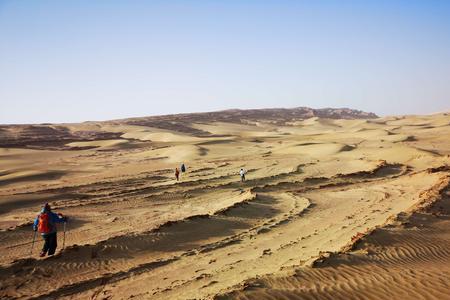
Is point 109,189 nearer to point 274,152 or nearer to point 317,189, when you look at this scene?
point 317,189

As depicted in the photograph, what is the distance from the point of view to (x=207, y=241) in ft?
42.3

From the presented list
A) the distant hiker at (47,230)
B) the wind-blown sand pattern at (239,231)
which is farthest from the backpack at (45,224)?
the wind-blown sand pattern at (239,231)

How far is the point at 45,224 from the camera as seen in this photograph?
1125 cm

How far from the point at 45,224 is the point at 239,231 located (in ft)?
19.4

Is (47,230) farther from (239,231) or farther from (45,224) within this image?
(239,231)

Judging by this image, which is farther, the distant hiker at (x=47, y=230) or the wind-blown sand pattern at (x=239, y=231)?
the distant hiker at (x=47, y=230)

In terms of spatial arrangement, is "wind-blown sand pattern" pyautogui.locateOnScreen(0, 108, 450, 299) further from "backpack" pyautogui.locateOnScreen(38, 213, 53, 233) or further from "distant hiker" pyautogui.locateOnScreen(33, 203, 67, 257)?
"backpack" pyautogui.locateOnScreen(38, 213, 53, 233)

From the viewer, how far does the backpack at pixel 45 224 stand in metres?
11.2

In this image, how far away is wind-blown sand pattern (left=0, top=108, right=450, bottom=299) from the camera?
27.1 ft

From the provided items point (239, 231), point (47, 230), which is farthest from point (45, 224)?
point (239, 231)

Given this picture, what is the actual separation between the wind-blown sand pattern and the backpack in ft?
2.46

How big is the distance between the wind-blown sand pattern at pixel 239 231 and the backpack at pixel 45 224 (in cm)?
75

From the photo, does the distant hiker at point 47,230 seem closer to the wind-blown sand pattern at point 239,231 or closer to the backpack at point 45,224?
the backpack at point 45,224

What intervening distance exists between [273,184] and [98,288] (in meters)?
15.5
